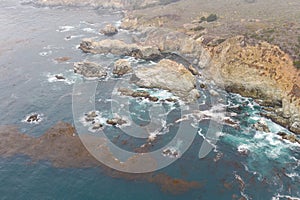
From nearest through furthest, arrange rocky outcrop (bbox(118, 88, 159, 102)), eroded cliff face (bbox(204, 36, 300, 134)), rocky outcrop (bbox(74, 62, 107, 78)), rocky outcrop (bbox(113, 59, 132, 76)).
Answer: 1. eroded cliff face (bbox(204, 36, 300, 134))
2. rocky outcrop (bbox(118, 88, 159, 102))
3. rocky outcrop (bbox(74, 62, 107, 78))
4. rocky outcrop (bbox(113, 59, 132, 76))

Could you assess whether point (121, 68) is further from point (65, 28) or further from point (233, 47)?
point (65, 28)

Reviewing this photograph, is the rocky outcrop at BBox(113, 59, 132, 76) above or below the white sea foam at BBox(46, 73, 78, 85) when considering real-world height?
above

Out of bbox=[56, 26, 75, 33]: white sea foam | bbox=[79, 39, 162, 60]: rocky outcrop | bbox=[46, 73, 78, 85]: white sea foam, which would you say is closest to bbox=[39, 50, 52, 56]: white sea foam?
bbox=[79, 39, 162, 60]: rocky outcrop

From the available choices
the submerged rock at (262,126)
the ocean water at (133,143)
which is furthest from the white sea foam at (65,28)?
the submerged rock at (262,126)

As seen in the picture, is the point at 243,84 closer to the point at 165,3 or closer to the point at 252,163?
the point at 252,163

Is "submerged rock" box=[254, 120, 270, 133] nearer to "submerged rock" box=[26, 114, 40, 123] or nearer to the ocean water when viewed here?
the ocean water

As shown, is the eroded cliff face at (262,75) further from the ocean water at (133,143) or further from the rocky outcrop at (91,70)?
the rocky outcrop at (91,70)
